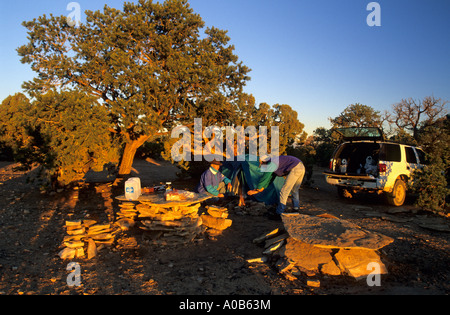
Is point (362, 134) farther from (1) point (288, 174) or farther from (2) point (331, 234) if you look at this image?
(2) point (331, 234)

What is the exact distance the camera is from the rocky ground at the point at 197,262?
11.2 ft

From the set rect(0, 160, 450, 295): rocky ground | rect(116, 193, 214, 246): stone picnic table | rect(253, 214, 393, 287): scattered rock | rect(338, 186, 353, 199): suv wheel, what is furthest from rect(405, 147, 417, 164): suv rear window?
rect(116, 193, 214, 246): stone picnic table

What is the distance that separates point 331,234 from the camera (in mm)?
4328

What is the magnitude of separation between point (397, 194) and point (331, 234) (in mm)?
5615

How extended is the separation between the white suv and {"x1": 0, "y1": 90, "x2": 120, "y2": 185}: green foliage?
27.1 feet

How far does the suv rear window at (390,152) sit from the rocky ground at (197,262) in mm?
1892

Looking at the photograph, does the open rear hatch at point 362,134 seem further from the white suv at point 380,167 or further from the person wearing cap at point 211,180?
the person wearing cap at point 211,180

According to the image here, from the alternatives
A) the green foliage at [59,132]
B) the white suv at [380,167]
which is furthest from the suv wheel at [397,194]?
the green foliage at [59,132]

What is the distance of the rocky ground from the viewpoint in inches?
135

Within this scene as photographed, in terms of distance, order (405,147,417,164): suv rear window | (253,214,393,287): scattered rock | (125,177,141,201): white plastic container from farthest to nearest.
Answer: (405,147,417,164): suv rear window < (125,177,141,201): white plastic container < (253,214,393,287): scattered rock

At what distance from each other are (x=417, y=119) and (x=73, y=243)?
25.6m

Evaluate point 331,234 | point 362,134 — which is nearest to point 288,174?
point 331,234

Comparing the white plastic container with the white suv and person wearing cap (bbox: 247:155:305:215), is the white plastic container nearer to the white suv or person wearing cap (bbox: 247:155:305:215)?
person wearing cap (bbox: 247:155:305:215)

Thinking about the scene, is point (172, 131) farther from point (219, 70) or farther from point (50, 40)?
point (50, 40)
